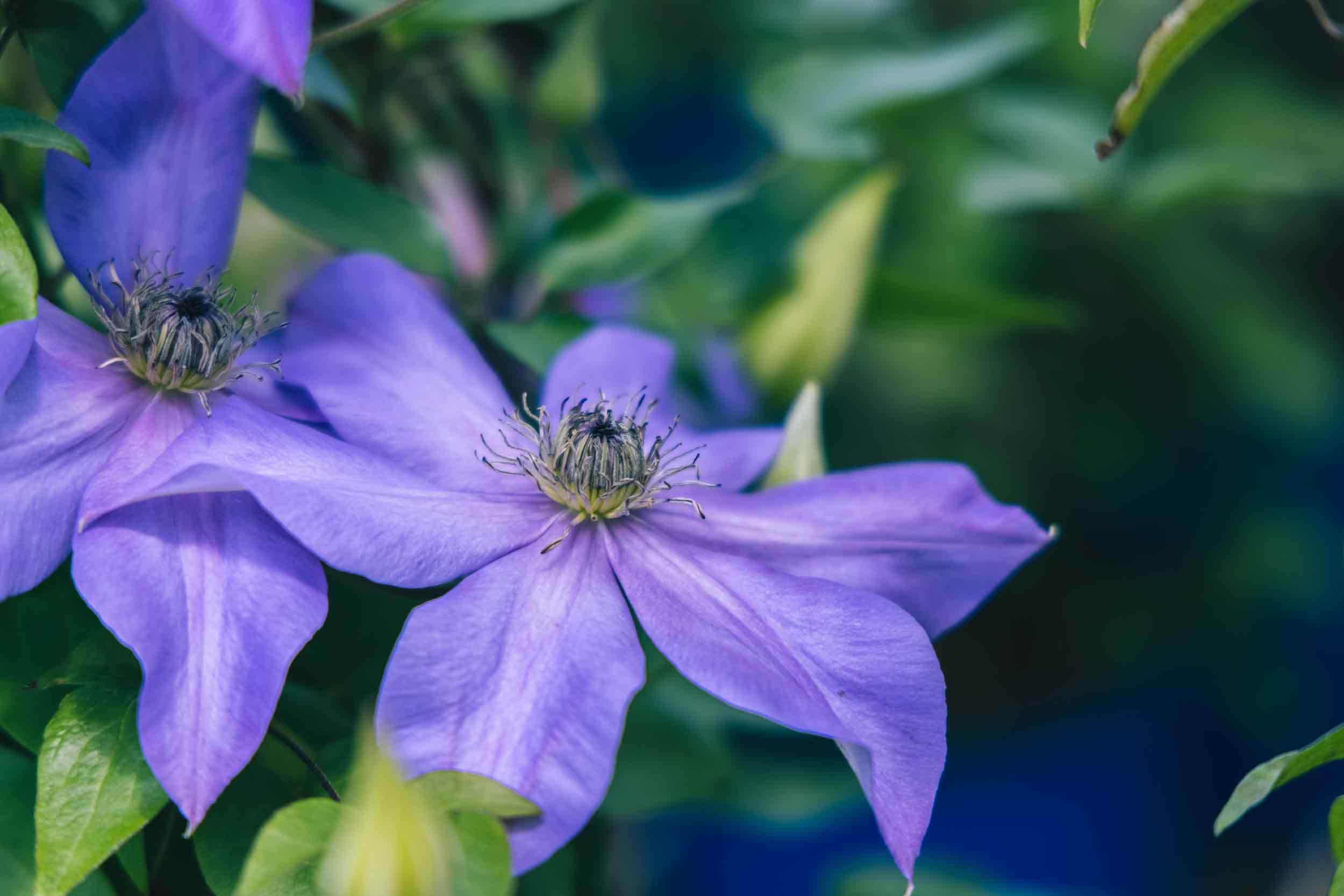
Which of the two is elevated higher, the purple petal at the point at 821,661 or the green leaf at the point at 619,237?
the purple petal at the point at 821,661

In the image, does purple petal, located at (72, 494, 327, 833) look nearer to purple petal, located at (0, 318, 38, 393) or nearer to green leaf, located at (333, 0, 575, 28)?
purple petal, located at (0, 318, 38, 393)

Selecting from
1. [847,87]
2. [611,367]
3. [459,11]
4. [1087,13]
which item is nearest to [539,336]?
[611,367]

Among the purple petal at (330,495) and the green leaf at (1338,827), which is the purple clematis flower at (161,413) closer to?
the purple petal at (330,495)

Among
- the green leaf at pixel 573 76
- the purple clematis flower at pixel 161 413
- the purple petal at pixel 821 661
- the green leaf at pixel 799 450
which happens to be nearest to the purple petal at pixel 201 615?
the purple clematis flower at pixel 161 413

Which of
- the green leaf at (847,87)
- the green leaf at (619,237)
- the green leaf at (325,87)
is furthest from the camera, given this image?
the green leaf at (847,87)

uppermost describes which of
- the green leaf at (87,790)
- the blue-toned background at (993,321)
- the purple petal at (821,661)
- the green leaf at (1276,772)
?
the green leaf at (87,790)

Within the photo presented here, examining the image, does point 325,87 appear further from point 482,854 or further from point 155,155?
point 482,854

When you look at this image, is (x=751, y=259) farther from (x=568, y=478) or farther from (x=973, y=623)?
(x=973, y=623)
